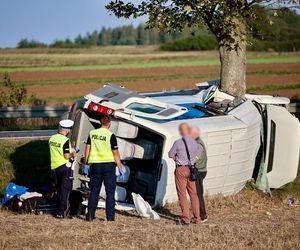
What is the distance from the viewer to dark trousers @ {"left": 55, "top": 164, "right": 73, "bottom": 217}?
1259 cm

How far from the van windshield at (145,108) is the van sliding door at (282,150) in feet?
9.01

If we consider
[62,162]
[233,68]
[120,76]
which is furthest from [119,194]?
[120,76]

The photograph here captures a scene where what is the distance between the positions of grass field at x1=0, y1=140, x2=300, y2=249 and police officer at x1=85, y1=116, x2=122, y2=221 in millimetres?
340

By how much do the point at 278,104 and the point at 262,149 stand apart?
153cm

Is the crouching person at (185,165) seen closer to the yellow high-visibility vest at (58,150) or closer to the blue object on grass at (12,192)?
the yellow high-visibility vest at (58,150)

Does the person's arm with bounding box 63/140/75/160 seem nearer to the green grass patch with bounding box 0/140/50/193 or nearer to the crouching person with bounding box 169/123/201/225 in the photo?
the crouching person with bounding box 169/123/201/225

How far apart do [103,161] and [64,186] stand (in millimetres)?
1046

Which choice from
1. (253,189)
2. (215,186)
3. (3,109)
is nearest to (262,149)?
(253,189)

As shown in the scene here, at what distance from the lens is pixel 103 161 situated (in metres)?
11.9

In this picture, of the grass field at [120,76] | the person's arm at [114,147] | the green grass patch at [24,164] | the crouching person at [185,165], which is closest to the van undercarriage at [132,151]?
the person's arm at [114,147]

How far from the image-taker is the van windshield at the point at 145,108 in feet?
43.3

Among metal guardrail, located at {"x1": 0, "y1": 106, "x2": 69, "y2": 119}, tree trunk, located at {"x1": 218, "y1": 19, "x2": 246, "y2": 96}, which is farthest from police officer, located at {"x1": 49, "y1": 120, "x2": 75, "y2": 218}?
metal guardrail, located at {"x1": 0, "y1": 106, "x2": 69, "y2": 119}

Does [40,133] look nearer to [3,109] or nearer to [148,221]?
[3,109]

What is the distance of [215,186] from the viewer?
13594 millimetres
